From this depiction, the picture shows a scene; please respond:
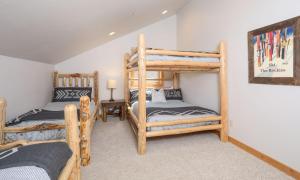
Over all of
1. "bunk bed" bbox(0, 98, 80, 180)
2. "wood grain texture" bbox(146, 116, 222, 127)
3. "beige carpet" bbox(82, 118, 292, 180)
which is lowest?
"beige carpet" bbox(82, 118, 292, 180)

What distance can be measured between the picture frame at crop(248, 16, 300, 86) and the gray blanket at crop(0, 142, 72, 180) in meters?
2.20

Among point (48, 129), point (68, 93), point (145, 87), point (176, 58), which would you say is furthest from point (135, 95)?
point (48, 129)

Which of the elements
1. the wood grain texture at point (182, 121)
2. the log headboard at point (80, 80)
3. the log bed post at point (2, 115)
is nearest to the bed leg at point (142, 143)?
the wood grain texture at point (182, 121)

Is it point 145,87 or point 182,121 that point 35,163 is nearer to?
point 145,87

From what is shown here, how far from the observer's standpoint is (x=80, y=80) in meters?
4.41

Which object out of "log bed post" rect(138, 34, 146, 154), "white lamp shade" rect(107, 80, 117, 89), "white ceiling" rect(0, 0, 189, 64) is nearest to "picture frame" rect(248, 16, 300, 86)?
"log bed post" rect(138, 34, 146, 154)

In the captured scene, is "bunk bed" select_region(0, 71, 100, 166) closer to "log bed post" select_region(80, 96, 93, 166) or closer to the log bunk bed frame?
"log bed post" select_region(80, 96, 93, 166)

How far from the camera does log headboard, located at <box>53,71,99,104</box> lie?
4258mm

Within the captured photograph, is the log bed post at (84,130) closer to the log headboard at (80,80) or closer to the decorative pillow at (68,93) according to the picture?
the decorative pillow at (68,93)

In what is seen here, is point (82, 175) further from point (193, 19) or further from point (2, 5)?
point (193, 19)

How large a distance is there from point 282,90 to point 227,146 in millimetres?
1098

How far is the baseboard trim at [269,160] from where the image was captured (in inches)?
69.4

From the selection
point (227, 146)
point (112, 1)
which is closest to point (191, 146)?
point (227, 146)

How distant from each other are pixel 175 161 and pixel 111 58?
326 centimetres
